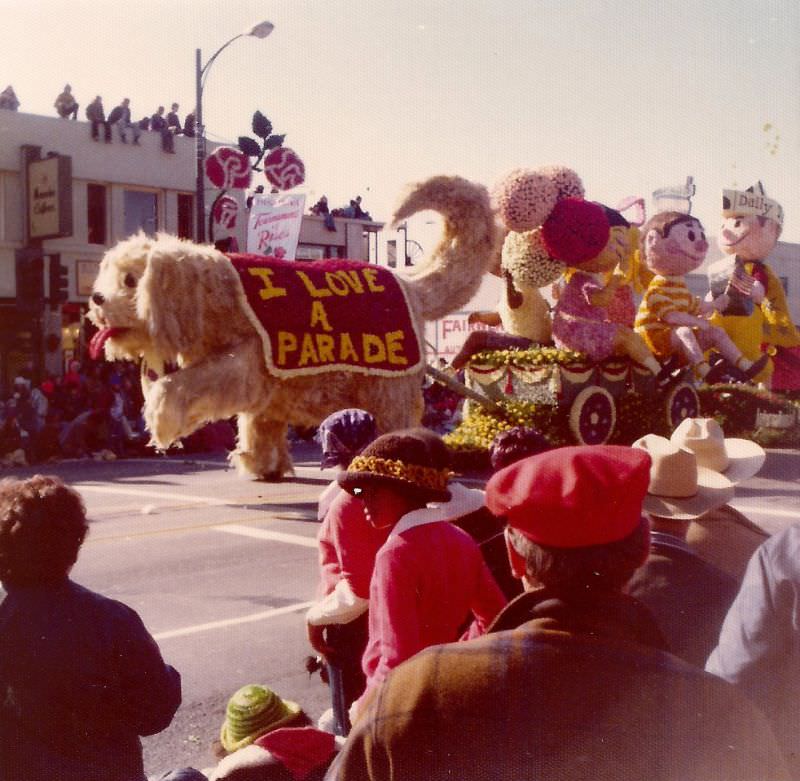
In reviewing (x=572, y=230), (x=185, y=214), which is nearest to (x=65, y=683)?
(x=572, y=230)

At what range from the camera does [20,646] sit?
246 centimetres

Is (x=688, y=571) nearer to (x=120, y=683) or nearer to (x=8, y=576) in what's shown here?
(x=120, y=683)

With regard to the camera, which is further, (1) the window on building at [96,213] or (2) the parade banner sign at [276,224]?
(1) the window on building at [96,213]

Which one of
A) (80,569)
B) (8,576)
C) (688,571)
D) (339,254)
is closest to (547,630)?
(688,571)

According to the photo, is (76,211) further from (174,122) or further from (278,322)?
(278,322)

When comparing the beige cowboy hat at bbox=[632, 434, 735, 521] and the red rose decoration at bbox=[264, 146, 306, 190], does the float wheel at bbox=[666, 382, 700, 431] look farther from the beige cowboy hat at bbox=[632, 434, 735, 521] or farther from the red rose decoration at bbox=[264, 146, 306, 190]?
the beige cowboy hat at bbox=[632, 434, 735, 521]

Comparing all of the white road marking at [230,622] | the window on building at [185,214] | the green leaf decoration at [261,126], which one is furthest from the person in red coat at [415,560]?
the window on building at [185,214]

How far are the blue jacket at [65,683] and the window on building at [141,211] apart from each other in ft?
73.0

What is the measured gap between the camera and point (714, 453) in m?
3.53

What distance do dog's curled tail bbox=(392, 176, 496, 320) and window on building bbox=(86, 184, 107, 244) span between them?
14508 mm

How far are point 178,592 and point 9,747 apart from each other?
4.69 m

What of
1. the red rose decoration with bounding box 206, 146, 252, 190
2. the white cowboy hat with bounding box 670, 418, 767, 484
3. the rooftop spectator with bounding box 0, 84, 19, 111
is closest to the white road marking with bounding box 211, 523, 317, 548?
the white cowboy hat with bounding box 670, 418, 767, 484

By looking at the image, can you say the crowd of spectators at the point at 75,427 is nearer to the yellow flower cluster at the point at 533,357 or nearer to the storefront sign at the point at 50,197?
the storefront sign at the point at 50,197

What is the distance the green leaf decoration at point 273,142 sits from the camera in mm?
15273
